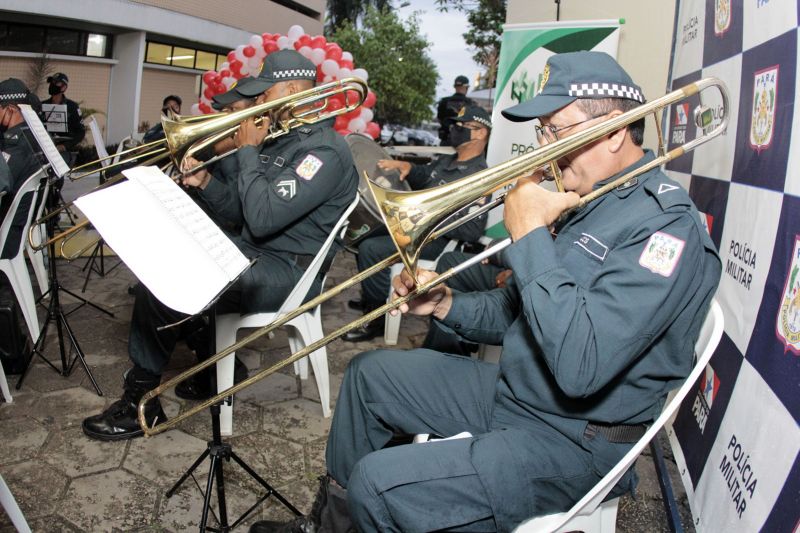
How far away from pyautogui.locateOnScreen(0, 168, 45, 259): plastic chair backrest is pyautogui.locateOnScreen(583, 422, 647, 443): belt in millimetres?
3002

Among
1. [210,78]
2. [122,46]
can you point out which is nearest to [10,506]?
[210,78]

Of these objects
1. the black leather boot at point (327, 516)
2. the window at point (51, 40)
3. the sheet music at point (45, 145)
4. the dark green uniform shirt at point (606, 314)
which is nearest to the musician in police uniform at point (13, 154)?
the sheet music at point (45, 145)

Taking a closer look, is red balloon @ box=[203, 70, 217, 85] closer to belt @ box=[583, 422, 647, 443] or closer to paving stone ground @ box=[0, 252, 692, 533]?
paving stone ground @ box=[0, 252, 692, 533]

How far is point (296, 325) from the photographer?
2.89 meters

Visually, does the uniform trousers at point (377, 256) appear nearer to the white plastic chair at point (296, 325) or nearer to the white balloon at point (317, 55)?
the white plastic chair at point (296, 325)

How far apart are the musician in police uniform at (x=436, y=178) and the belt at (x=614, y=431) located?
243 centimetres

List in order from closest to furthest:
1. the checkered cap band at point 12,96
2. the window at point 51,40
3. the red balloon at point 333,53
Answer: the checkered cap band at point 12,96, the red balloon at point 333,53, the window at point 51,40

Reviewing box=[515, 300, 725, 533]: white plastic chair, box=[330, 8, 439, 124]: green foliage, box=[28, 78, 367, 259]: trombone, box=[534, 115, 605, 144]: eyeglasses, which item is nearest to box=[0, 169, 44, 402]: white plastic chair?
box=[28, 78, 367, 259]: trombone

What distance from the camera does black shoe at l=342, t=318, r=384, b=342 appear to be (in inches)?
158

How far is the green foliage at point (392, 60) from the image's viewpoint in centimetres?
1908

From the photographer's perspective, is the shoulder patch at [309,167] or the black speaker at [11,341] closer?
the shoulder patch at [309,167]

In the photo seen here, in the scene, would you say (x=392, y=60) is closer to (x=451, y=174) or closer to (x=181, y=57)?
(x=181, y=57)

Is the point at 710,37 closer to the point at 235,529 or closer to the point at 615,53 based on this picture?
the point at 615,53

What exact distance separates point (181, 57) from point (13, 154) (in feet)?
49.1
